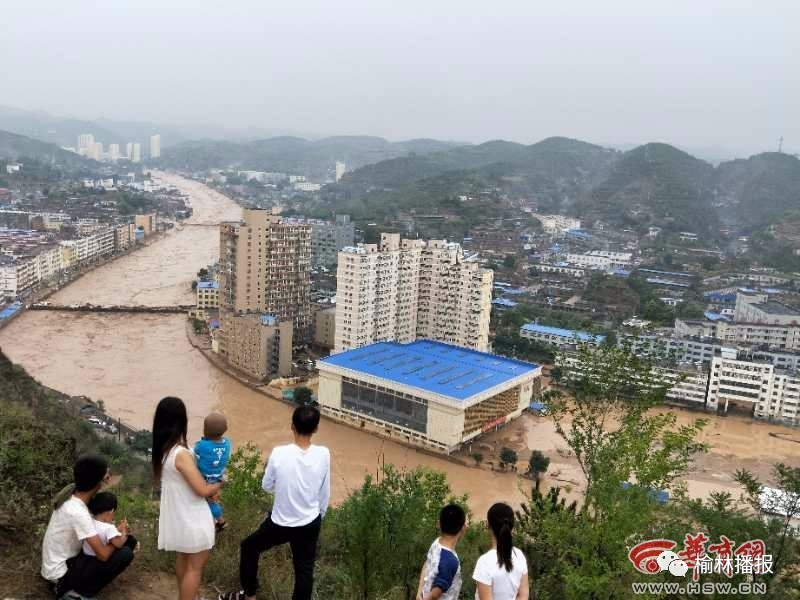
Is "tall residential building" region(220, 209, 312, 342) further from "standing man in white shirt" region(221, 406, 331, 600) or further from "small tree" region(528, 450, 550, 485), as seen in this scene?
"standing man in white shirt" region(221, 406, 331, 600)

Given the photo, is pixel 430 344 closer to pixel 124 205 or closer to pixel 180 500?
pixel 180 500

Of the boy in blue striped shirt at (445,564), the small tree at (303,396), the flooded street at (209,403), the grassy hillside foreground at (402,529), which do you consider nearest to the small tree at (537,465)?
the flooded street at (209,403)

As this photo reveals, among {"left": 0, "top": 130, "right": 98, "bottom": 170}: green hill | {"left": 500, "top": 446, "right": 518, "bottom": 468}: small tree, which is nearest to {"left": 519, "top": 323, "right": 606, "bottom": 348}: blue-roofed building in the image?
{"left": 500, "top": 446, "right": 518, "bottom": 468}: small tree

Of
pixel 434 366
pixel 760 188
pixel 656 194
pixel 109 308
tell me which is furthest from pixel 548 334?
pixel 760 188

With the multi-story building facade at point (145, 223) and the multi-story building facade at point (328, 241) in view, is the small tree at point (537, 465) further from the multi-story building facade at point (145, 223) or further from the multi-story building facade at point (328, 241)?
the multi-story building facade at point (145, 223)

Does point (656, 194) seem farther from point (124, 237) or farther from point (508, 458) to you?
point (508, 458)

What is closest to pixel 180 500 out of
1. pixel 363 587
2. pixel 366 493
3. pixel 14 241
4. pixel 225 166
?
pixel 363 587
